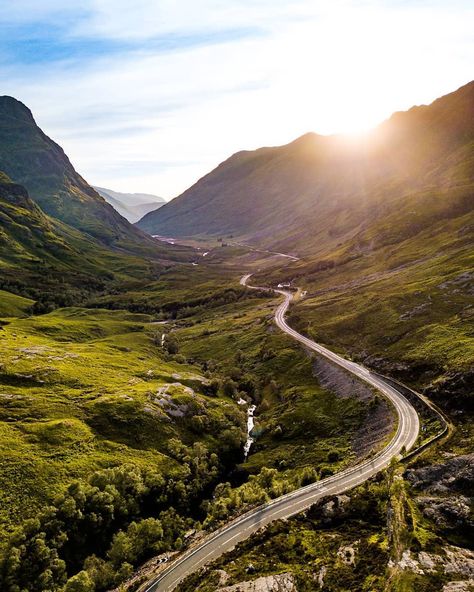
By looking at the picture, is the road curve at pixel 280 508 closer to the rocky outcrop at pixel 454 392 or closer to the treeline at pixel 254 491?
the treeline at pixel 254 491

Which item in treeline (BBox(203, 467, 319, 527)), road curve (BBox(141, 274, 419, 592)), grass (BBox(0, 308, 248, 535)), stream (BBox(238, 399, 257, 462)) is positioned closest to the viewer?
road curve (BBox(141, 274, 419, 592))

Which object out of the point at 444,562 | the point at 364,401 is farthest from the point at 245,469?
the point at 444,562

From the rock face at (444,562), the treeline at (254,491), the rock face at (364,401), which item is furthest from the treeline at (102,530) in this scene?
the rock face at (444,562)

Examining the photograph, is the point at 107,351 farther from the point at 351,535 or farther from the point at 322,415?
the point at 351,535

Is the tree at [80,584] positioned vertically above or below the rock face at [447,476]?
below

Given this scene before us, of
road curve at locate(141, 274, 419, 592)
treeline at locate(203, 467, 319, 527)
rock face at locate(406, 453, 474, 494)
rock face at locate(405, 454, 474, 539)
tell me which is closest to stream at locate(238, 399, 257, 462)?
treeline at locate(203, 467, 319, 527)

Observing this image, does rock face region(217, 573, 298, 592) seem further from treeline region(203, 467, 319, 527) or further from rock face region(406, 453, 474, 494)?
rock face region(406, 453, 474, 494)

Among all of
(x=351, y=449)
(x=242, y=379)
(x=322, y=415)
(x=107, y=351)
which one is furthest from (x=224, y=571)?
(x=107, y=351)
